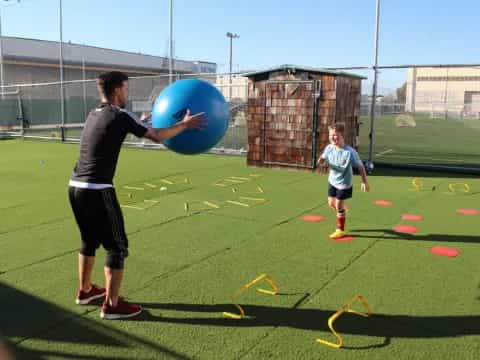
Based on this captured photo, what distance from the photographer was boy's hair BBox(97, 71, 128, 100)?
387 centimetres

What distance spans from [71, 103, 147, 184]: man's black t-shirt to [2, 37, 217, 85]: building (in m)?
32.1

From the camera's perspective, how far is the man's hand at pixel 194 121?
431cm

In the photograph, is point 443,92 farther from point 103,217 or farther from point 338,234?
point 103,217

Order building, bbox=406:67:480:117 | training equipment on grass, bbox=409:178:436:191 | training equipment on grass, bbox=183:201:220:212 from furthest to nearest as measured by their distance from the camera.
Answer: building, bbox=406:67:480:117
training equipment on grass, bbox=409:178:436:191
training equipment on grass, bbox=183:201:220:212

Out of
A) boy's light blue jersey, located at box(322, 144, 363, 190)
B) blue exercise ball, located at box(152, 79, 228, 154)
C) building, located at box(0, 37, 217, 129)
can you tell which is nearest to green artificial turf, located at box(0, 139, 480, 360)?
boy's light blue jersey, located at box(322, 144, 363, 190)

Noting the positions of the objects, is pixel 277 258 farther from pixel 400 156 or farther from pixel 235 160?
pixel 400 156

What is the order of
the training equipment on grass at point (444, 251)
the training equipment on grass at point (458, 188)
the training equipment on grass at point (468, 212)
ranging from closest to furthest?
the training equipment on grass at point (444, 251) < the training equipment on grass at point (468, 212) < the training equipment on grass at point (458, 188)

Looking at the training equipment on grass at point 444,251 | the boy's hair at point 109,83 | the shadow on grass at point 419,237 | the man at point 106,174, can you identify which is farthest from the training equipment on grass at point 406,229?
the boy's hair at point 109,83

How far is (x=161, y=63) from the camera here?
48000 millimetres

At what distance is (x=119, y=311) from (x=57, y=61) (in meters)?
40.5

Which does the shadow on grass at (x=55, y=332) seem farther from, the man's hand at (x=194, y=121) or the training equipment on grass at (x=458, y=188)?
the training equipment on grass at (x=458, y=188)

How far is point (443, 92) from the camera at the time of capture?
21000mm

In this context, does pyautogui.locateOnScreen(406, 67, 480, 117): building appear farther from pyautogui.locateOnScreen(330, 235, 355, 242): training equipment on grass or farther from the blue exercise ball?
the blue exercise ball

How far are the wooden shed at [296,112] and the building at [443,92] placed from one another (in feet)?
25.6
